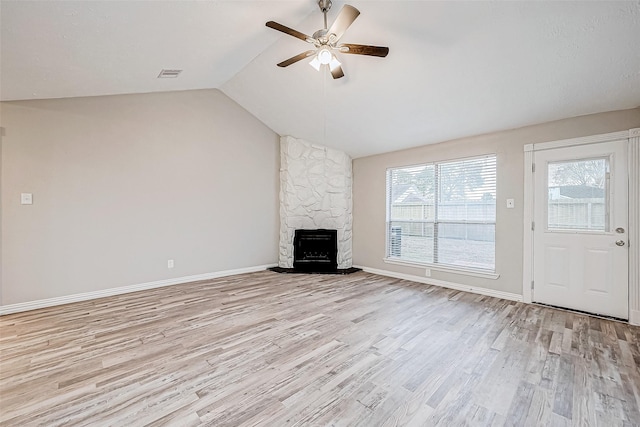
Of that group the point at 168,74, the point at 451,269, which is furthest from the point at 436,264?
the point at 168,74

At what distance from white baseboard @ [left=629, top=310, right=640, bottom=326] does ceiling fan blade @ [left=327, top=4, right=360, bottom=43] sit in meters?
4.14

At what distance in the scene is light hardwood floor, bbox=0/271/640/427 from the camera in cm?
162

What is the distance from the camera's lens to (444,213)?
458 cm

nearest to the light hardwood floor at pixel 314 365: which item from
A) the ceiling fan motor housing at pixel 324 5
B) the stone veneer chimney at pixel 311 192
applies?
the stone veneer chimney at pixel 311 192

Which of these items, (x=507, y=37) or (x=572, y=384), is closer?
(x=572, y=384)

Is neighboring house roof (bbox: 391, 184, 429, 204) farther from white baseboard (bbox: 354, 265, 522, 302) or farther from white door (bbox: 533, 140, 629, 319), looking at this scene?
white door (bbox: 533, 140, 629, 319)

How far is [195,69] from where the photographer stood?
12.0ft

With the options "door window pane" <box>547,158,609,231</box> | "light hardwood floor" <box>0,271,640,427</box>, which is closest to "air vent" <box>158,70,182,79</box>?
"light hardwood floor" <box>0,271,640,427</box>

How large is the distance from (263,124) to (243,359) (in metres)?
4.49

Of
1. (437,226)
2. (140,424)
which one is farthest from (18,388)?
(437,226)

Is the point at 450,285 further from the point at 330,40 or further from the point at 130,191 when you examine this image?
the point at 130,191

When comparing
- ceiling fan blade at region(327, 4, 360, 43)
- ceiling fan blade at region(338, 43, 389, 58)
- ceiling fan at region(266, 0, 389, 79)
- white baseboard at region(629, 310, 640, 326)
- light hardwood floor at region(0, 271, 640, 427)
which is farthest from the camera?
white baseboard at region(629, 310, 640, 326)

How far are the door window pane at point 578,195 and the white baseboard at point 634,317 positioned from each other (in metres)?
0.91

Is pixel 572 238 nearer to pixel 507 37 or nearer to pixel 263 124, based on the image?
pixel 507 37
